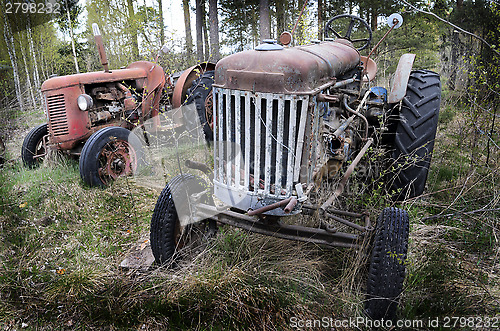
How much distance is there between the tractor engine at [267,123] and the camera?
2270 millimetres

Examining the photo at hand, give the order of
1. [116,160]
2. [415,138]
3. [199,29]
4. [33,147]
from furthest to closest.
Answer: [199,29] < [33,147] < [116,160] < [415,138]

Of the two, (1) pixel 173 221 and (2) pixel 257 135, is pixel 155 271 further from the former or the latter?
(2) pixel 257 135

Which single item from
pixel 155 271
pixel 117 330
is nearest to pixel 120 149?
pixel 155 271

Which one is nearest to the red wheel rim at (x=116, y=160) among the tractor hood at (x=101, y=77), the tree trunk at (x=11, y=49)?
the tractor hood at (x=101, y=77)

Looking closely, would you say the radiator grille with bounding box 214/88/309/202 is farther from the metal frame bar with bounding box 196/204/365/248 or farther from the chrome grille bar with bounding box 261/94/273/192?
the metal frame bar with bounding box 196/204/365/248

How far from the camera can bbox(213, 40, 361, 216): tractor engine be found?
2.27 meters

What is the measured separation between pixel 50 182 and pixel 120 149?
103cm

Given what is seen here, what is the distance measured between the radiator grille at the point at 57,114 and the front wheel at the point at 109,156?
2.31 ft

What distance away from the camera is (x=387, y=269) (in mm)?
2320

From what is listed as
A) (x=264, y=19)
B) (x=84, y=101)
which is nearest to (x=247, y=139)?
(x=84, y=101)

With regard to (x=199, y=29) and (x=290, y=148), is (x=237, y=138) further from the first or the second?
(x=199, y=29)

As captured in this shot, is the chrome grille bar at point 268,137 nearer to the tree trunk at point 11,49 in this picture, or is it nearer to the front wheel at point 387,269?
the front wheel at point 387,269

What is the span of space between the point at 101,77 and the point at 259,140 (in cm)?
383

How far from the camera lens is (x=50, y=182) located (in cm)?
470
